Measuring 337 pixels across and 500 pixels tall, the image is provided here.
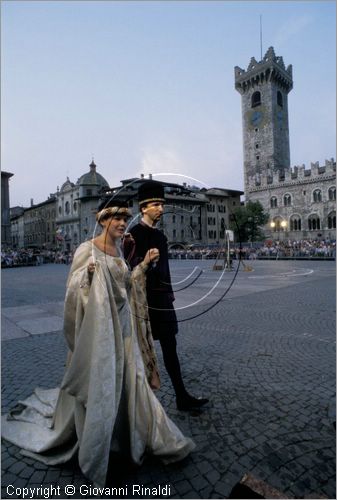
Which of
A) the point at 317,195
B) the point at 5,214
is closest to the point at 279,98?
the point at 317,195

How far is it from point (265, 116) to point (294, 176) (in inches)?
735

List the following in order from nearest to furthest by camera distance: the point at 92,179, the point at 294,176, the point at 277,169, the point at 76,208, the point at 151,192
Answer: the point at 151,192 → the point at 294,176 → the point at 92,179 → the point at 76,208 → the point at 277,169

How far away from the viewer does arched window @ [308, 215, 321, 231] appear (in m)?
58.2

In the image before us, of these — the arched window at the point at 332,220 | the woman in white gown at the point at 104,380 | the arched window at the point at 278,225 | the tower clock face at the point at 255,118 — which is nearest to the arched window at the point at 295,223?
the arched window at the point at 278,225

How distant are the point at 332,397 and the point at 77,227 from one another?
69.1 m

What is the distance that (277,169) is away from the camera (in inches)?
2734

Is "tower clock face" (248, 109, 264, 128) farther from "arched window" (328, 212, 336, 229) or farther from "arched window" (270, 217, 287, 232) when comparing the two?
"arched window" (328, 212, 336, 229)

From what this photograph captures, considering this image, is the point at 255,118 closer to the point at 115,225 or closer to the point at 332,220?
the point at 332,220

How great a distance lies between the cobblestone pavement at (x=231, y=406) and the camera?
2.27 m

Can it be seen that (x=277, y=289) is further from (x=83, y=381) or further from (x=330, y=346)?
(x=83, y=381)

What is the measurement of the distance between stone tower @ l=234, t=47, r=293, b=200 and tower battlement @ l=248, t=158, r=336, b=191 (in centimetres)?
39

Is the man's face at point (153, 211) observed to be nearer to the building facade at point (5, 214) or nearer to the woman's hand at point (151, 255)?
the woman's hand at point (151, 255)

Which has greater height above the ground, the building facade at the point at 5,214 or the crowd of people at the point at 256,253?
the building facade at the point at 5,214

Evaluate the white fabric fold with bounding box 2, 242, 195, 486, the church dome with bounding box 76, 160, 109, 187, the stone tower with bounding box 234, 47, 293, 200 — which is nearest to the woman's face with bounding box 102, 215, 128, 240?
the white fabric fold with bounding box 2, 242, 195, 486
